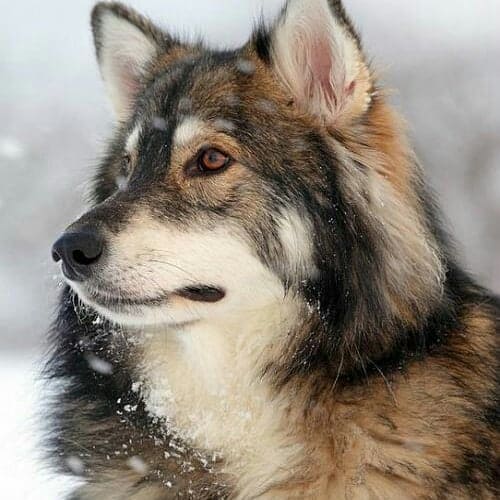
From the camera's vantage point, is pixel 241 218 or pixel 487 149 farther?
pixel 487 149

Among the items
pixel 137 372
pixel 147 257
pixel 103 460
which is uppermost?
pixel 147 257

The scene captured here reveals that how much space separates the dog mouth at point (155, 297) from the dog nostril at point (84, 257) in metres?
0.12

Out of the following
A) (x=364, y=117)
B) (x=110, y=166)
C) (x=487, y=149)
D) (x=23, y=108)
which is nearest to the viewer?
(x=364, y=117)

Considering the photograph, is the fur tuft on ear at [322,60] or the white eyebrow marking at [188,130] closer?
the fur tuft on ear at [322,60]

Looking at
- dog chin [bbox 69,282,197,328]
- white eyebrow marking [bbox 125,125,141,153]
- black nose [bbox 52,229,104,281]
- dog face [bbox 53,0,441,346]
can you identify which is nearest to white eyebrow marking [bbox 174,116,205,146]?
dog face [bbox 53,0,441,346]

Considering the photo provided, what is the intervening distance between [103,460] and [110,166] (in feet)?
4.45

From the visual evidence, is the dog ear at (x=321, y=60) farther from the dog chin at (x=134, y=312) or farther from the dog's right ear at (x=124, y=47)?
the dog chin at (x=134, y=312)

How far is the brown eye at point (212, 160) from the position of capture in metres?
3.47

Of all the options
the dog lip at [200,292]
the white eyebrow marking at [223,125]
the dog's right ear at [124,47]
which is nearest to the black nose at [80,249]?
the dog lip at [200,292]

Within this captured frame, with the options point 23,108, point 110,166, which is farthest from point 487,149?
point 110,166

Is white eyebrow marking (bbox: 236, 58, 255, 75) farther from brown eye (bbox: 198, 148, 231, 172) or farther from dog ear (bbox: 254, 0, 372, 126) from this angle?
brown eye (bbox: 198, 148, 231, 172)

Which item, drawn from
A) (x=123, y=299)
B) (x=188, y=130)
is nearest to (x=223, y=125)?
(x=188, y=130)

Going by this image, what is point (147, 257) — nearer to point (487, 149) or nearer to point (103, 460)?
point (103, 460)

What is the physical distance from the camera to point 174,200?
345 cm
